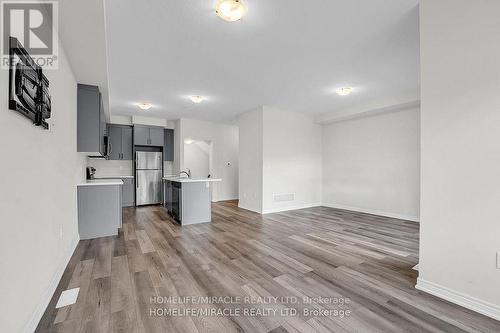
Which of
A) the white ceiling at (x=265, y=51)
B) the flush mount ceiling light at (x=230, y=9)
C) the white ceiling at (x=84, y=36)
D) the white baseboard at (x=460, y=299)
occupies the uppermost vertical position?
the white ceiling at (x=265, y=51)


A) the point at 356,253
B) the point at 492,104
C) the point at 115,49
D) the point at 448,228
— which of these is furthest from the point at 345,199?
the point at 115,49

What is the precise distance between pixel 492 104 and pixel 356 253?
211 cm

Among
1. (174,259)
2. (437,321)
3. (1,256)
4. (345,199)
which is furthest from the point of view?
(345,199)

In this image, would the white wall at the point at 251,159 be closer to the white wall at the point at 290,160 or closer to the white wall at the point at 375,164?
the white wall at the point at 290,160

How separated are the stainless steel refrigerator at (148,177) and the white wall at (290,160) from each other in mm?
3459

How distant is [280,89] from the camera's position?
13.9 feet

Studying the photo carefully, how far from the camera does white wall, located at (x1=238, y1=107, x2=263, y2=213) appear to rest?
5480 mm

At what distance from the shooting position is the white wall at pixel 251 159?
5480mm

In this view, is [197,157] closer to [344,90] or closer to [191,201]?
[191,201]

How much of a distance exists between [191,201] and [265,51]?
10.1ft

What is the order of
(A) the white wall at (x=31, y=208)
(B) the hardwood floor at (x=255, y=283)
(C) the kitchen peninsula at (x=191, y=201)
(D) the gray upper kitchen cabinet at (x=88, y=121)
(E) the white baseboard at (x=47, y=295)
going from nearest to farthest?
(A) the white wall at (x=31, y=208) < (E) the white baseboard at (x=47, y=295) < (B) the hardwood floor at (x=255, y=283) < (D) the gray upper kitchen cabinet at (x=88, y=121) < (C) the kitchen peninsula at (x=191, y=201)

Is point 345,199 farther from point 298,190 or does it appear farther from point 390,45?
point 390,45


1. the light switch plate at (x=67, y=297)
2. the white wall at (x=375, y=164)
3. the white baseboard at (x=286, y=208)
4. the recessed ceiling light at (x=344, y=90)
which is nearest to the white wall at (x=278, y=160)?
the white baseboard at (x=286, y=208)

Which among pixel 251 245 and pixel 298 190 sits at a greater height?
pixel 298 190
